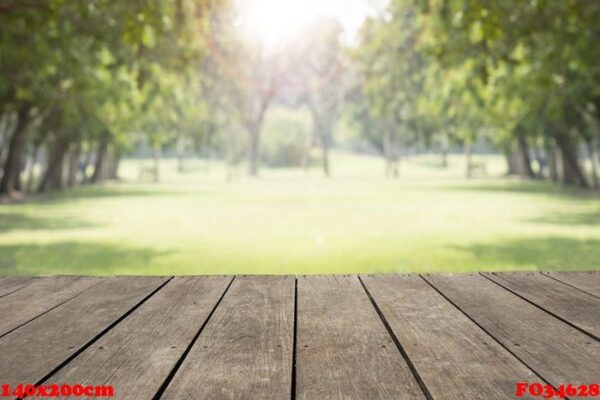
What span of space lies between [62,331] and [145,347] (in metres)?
0.56

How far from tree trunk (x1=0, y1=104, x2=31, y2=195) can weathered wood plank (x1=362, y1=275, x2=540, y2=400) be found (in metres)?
23.1

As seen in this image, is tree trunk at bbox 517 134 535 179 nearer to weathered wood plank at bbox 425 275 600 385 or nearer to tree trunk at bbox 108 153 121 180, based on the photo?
tree trunk at bbox 108 153 121 180

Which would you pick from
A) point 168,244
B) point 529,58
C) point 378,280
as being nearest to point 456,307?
point 378,280

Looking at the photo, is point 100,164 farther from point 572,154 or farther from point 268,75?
point 572,154

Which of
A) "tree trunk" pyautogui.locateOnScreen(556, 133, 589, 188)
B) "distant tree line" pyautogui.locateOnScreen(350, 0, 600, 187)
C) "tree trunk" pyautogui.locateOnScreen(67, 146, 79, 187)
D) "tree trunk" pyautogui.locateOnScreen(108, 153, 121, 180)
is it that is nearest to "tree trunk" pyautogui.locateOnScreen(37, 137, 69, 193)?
"tree trunk" pyautogui.locateOnScreen(67, 146, 79, 187)

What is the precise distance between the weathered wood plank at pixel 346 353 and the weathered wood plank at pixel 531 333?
55 centimetres

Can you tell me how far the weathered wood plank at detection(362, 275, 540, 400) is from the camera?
285 centimetres

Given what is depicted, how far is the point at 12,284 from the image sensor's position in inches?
204

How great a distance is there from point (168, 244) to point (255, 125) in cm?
4832

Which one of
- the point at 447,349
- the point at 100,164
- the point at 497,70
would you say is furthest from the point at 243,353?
the point at 100,164

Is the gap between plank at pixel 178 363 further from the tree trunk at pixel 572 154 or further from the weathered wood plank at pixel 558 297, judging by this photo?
the tree trunk at pixel 572 154

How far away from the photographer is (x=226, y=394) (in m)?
2.77

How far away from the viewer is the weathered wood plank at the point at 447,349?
2854 millimetres

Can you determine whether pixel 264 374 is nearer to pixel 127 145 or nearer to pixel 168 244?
pixel 168 244
